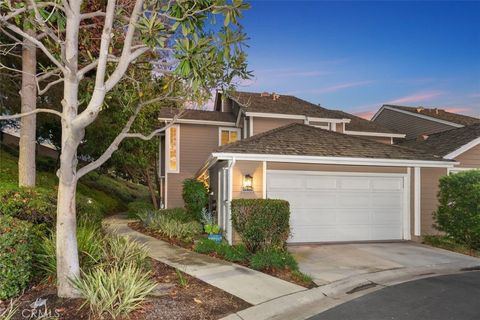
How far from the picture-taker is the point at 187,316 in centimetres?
521

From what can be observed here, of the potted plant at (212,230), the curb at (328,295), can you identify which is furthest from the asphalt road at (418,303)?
the potted plant at (212,230)

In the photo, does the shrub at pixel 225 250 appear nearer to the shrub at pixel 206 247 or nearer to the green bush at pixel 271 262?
the shrub at pixel 206 247

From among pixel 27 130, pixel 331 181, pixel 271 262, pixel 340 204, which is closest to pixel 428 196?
pixel 340 204

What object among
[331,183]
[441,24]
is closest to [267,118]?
[331,183]

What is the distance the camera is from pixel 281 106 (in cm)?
1889

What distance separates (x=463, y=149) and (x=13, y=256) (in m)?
16.3

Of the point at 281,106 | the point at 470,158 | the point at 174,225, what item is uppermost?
the point at 281,106

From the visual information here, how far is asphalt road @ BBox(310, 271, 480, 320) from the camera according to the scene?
5.53 m

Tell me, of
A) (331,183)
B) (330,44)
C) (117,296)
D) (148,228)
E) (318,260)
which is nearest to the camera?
(117,296)

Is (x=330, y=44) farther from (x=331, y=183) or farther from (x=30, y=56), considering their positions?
(x=30, y=56)

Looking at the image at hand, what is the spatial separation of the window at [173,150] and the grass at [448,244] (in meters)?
11.4

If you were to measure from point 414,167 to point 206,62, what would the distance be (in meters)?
9.58

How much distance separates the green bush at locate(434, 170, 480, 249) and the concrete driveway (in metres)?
1.02

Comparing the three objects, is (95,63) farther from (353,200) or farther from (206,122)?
(206,122)
